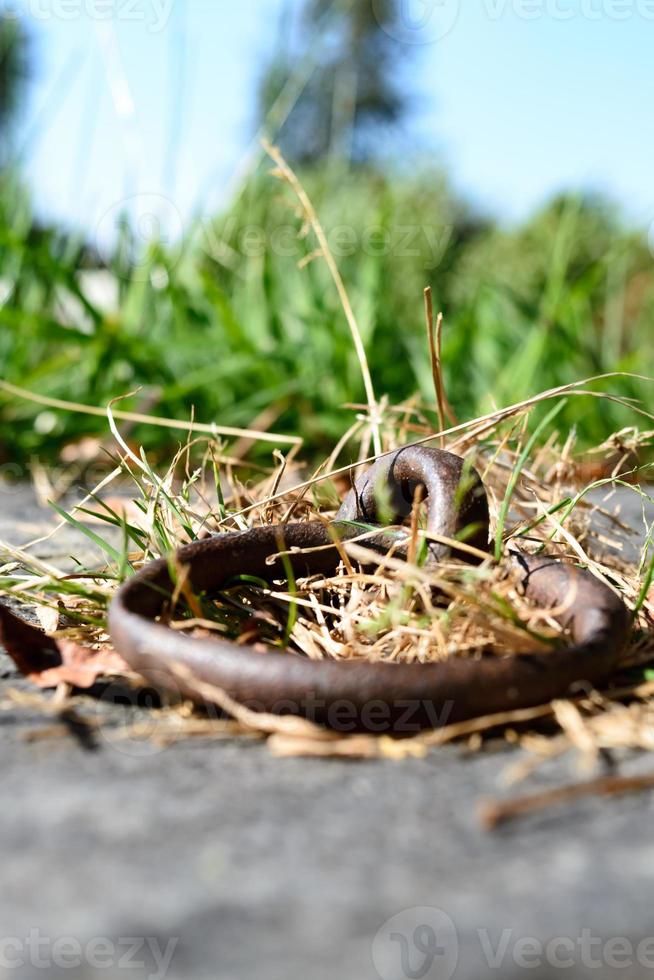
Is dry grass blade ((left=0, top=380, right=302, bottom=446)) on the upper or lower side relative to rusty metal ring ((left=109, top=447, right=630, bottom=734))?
upper

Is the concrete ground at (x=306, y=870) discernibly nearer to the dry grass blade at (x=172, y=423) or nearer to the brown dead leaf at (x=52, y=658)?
the brown dead leaf at (x=52, y=658)

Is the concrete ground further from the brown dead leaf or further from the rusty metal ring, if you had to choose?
the brown dead leaf

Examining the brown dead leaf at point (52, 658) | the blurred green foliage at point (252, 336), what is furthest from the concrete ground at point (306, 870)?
the blurred green foliage at point (252, 336)

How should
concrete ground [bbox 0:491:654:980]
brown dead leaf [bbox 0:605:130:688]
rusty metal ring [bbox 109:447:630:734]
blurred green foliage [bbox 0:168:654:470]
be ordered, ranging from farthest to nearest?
1. blurred green foliage [bbox 0:168:654:470]
2. brown dead leaf [bbox 0:605:130:688]
3. rusty metal ring [bbox 109:447:630:734]
4. concrete ground [bbox 0:491:654:980]

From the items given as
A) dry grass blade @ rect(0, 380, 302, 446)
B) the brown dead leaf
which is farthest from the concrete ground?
dry grass blade @ rect(0, 380, 302, 446)

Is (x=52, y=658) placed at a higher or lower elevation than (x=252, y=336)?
lower

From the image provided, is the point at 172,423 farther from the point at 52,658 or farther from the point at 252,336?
the point at 252,336

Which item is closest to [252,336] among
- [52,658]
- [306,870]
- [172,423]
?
[172,423]
